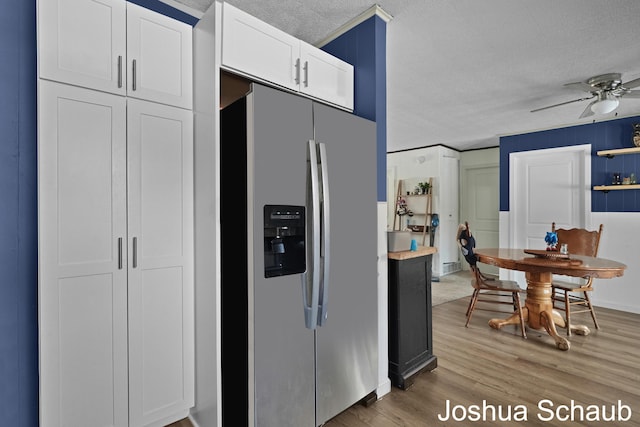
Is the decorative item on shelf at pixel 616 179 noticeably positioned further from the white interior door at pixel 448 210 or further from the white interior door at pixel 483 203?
the white interior door at pixel 448 210

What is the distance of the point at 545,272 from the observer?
122 inches

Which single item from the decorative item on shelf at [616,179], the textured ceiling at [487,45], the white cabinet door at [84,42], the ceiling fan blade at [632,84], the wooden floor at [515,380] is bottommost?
the wooden floor at [515,380]

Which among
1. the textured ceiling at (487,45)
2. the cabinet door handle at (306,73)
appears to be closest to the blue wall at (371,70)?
the textured ceiling at (487,45)

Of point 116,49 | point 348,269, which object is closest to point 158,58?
point 116,49

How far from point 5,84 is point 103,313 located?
1.15 metres

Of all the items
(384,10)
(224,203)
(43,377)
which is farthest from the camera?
(384,10)

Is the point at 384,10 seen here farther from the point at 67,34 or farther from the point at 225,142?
the point at 67,34

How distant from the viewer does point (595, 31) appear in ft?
7.91

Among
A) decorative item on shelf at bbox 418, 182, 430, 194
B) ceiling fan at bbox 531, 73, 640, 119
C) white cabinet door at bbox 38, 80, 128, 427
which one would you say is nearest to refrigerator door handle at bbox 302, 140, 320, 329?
white cabinet door at bbox 38, 80, 128, 427

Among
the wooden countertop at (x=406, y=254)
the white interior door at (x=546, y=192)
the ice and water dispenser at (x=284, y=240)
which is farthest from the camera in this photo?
the white interior door at (x=546, y=192)

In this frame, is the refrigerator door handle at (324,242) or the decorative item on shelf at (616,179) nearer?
the refrigerator door handle at (324,242)

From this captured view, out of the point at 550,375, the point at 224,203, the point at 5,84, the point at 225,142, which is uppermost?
the point at 5,84

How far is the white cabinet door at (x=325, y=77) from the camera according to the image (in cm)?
206

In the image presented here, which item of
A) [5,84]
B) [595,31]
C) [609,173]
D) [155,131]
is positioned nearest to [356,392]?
[155,131]
